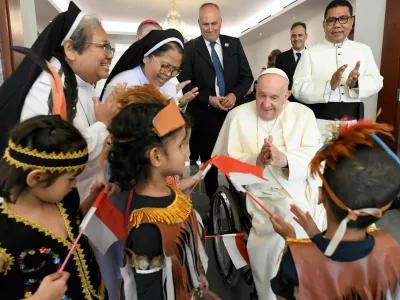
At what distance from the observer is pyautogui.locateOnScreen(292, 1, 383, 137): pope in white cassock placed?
2.77 m

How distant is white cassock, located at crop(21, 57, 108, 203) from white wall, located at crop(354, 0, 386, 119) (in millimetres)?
3702

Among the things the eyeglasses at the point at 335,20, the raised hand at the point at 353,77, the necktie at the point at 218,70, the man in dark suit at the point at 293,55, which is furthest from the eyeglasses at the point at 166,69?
the man in dark suit at the point at 293,55

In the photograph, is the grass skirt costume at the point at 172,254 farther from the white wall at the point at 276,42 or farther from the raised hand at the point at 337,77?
the white wall at the point at 276,42

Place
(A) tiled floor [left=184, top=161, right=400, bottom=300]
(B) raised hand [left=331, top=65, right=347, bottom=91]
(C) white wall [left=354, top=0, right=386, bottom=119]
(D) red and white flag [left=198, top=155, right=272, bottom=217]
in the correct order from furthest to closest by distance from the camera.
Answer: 1. (C) white wall [left=354, top=0, right=386, bottom=119]
2. (B) raised hand [left=331, top=65, right=347, bottom=91]
3. (A) tiled floor [left=184, top=161, right=400, bottom=300]
4. (D) red and white flag [left=198, top=155, right=272, bottom=217]

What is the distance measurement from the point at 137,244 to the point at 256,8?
9692mm

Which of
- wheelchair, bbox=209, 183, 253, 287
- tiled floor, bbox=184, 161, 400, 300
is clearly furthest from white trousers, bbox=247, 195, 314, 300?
tiled floor, bbox=184, 161, 400, 300

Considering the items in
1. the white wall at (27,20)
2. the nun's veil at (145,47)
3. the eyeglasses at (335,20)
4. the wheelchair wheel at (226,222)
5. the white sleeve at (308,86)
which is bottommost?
the wheelchair wheel at (226,222)

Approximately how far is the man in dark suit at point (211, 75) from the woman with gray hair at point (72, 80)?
1700mm

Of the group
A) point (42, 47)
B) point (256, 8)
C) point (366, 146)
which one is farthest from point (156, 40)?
point (256, 8)

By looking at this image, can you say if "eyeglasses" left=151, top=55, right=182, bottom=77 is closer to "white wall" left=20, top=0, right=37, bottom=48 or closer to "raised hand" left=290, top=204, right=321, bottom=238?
"raised hand" left=290, top=204, right=321, bottom=238

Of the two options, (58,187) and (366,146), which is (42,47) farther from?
(366,146)

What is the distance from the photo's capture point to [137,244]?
1.15m

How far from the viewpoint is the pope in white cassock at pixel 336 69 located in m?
2.77

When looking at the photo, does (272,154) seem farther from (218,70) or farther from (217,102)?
(218,70)
